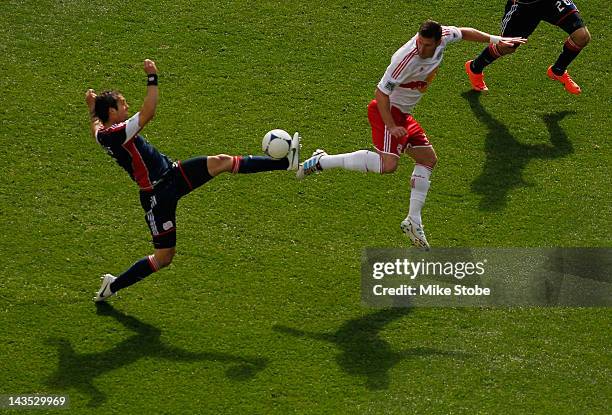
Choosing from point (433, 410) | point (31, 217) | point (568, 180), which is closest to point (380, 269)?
point (433, 410)

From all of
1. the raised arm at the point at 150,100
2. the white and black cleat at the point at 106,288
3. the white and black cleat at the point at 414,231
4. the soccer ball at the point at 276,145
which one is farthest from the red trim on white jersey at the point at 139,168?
the white and black cleat at the point at 414,231

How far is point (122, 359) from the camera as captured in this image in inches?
373

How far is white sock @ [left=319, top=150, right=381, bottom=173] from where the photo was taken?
1055 centimetres

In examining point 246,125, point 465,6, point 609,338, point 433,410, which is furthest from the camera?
point 465,6

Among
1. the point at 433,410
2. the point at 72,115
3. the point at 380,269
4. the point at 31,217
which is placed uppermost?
the point at 72,115

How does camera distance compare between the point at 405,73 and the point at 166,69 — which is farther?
the point at 166,69

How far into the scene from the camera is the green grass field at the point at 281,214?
9297 mm

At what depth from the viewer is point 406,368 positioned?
9430 millimetres

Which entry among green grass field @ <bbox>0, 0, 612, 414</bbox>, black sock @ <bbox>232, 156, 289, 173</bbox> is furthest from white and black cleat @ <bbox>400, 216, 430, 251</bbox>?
black sock @ <bbox>232, 156, 289, 173</bbox>

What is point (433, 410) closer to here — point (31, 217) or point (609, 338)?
point (609, 338)

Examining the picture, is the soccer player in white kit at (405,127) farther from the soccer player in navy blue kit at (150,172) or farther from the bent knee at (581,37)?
the bent knee at (581,37)

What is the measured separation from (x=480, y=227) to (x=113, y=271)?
13.3 ft

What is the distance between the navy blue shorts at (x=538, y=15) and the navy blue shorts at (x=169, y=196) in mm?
5079

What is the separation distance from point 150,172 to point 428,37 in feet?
10.1
